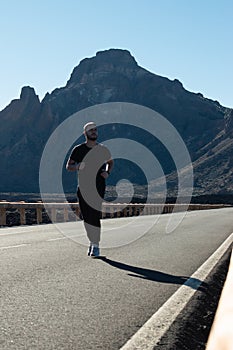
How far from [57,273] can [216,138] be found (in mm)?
192185

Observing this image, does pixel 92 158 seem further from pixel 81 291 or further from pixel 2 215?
pixel 2 215

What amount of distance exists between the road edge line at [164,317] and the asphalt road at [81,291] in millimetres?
68

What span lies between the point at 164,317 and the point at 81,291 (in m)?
1.28

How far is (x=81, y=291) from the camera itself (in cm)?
591

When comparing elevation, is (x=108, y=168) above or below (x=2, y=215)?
above

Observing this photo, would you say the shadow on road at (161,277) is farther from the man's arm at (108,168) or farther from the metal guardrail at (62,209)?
the metal guardrail at (62,209)

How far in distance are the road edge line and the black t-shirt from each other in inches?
91.6

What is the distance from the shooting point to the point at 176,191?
550ft

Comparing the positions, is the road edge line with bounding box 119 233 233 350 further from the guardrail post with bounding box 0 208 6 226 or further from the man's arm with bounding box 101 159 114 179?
the guardrail post with bounding box 0 208 6 226

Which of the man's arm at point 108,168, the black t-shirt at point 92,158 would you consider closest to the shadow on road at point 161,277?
the man's arm at point 108,168

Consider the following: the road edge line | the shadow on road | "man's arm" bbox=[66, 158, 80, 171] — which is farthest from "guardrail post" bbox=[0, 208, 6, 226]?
the road edge line

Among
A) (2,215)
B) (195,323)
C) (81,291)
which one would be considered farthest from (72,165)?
(2,215)

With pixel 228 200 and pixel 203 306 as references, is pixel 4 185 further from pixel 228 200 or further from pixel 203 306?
pixel 203 306

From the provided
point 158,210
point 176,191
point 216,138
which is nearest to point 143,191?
point 176,191
